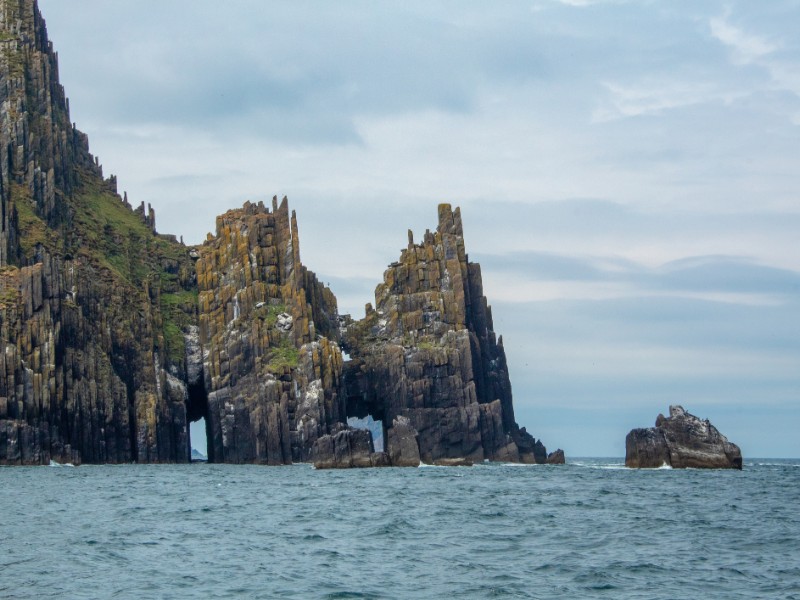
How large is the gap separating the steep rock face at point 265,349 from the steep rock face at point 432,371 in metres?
10.5

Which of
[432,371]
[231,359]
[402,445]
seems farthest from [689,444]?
[231,359]

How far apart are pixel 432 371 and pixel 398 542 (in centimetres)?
12443

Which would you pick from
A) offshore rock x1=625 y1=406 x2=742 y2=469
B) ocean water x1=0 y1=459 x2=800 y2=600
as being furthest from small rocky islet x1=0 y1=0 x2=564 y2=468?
ocean water x1=0 y1=459 x2=800 y2=600

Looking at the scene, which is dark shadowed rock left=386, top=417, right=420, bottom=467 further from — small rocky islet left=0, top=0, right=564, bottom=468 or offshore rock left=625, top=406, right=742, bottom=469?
offshore rock left=625, top=406, right=742, bottom=469

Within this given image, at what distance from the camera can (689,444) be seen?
449ft

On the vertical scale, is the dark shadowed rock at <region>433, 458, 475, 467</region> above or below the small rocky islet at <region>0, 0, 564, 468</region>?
below

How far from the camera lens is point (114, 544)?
199 feet

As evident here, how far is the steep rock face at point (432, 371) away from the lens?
183 metres

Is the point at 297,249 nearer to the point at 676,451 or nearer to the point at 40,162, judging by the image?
the point at 40,162

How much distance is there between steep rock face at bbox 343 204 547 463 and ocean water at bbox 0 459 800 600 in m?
77.6

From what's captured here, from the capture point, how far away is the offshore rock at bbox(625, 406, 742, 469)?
137 m

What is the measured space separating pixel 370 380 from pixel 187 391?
30313mm

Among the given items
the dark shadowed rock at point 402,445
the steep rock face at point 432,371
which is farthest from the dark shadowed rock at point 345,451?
the steep rock face at point 432,371

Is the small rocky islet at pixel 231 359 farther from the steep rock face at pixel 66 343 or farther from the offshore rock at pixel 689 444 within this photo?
the offshore rock at pixel 689 444
